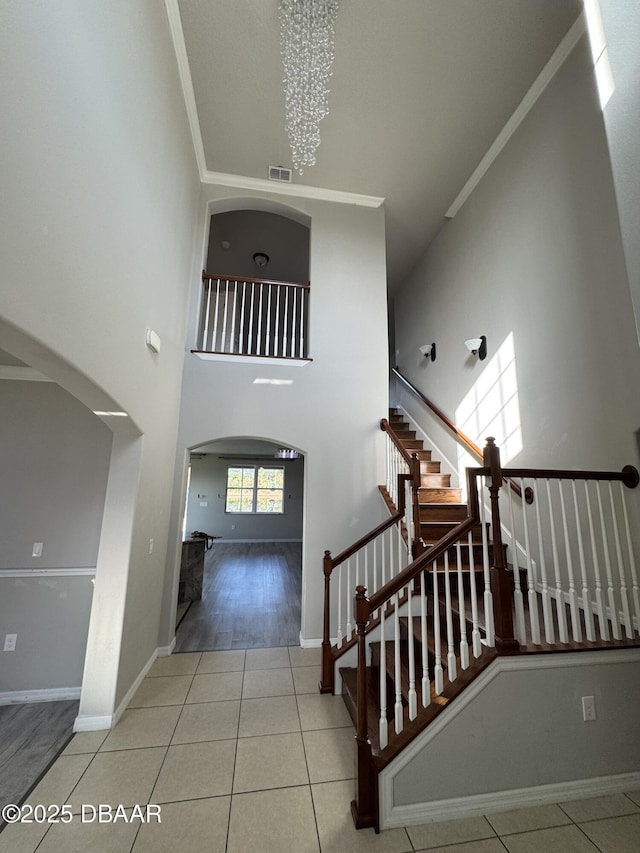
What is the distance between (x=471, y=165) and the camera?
4.43 m

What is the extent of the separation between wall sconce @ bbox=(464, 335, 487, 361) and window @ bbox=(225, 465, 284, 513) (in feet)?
27.5

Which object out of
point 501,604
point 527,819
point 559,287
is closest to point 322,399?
point 559,287

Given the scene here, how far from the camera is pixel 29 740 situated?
2369 mm

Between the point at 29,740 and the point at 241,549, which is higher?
the point at 241,549

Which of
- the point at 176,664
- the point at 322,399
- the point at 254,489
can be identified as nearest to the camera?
the point at 176,664

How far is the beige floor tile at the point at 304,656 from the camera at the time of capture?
343 centimetres

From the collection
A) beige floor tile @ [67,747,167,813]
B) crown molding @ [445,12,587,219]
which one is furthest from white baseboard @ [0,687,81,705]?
crown molding @ [445,12,587,219]

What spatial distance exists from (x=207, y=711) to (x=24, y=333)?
2783 mm

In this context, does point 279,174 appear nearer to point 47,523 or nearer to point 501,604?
point 47,523

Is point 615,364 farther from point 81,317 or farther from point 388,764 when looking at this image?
point 81,317

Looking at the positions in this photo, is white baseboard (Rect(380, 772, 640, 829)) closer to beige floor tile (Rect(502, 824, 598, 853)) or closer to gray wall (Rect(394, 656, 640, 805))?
gray wall (Rect(394, 656, 640, 805))

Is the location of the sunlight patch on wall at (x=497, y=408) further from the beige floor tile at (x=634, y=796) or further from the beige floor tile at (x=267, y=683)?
the beige floor tile at (x=267, y=683)

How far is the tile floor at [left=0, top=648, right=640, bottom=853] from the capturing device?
65.6 inches

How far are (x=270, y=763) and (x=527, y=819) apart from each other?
1389 mm
